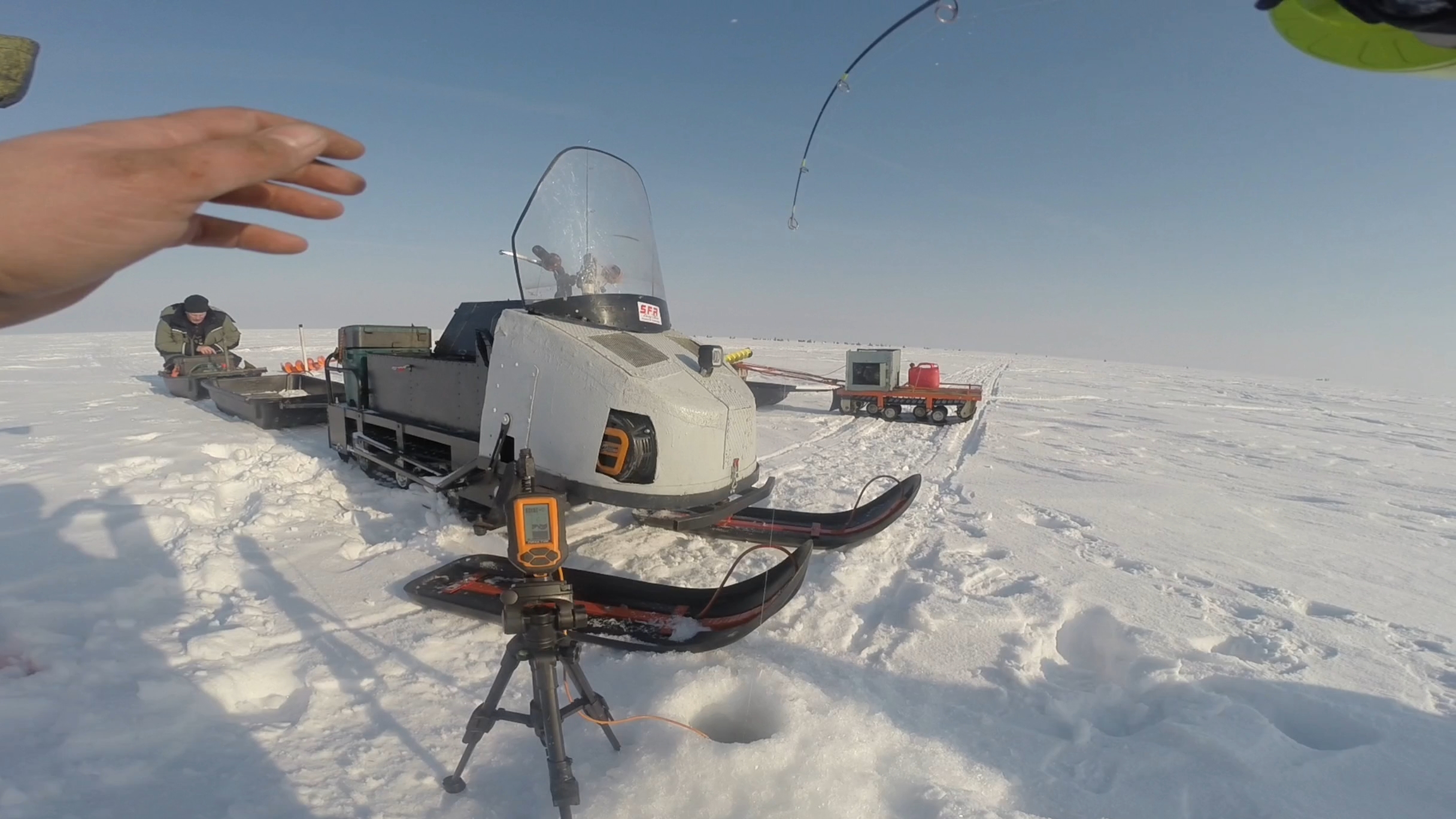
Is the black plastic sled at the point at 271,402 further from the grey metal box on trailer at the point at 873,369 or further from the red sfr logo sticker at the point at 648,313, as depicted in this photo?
the grey metal box on trailer at the point at 873,369

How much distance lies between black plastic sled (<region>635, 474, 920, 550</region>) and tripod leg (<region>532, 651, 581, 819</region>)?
7.15ft

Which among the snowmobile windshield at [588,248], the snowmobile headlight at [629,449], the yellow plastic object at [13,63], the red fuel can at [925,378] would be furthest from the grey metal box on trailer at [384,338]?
the red fuel can at [925,378]

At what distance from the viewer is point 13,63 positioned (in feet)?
2.53

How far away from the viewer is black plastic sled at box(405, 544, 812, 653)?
9.62 ft

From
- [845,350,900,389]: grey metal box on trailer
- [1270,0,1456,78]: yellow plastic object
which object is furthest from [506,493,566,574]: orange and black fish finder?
[845,350,900,389]: grey metal box on trailer

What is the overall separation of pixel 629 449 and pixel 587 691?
157 centimetres

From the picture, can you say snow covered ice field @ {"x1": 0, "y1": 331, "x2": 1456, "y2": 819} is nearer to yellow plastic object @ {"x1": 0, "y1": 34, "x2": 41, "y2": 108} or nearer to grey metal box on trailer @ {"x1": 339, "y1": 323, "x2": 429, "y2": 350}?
grey metal box on trailer @ {"x1": 339, "y1": 323, "x2": 429, "y2": 350}

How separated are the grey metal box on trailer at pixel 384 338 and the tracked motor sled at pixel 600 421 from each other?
45.4 inches

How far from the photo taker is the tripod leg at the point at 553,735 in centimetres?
174

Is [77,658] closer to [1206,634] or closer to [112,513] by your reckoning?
[112,513]

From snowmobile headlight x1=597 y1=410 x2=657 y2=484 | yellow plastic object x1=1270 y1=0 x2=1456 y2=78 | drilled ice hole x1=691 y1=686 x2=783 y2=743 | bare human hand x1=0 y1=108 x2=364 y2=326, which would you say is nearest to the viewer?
bare human hand x1=0 y1=108 x2=364 y2=326

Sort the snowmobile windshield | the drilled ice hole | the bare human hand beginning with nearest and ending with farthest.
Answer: the bare human hand, the drilled ice hole, the snowmobile windshield

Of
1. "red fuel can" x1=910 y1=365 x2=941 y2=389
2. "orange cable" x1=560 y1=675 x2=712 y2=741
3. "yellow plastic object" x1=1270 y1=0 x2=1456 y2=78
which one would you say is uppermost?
"yellow plastic object" x1=1270 y1=0 x2=1456 y2=78

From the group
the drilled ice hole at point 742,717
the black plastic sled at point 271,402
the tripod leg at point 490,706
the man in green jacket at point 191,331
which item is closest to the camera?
the tripod leg at point 490,706
